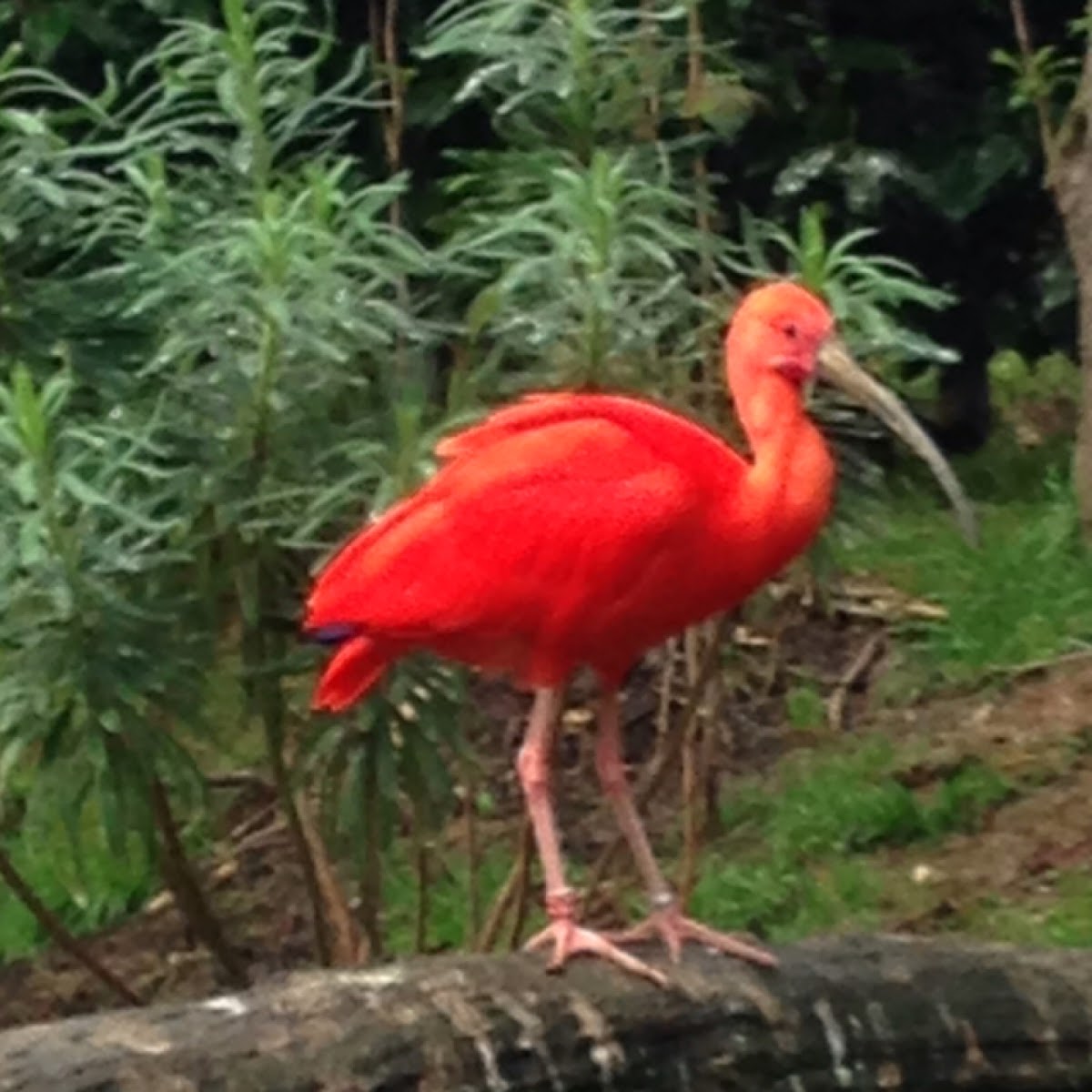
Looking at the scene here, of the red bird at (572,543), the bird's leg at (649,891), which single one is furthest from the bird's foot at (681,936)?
the red bird at (572,543)

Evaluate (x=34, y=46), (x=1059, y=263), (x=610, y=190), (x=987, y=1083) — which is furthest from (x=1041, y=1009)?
(x=1059, y=263)

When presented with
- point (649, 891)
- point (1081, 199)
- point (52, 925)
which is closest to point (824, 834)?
point (1081, 199)

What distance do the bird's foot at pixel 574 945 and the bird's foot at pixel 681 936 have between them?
110mm

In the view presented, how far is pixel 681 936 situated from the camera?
4.06 meters

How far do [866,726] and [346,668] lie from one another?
111 inches

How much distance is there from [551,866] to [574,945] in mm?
109

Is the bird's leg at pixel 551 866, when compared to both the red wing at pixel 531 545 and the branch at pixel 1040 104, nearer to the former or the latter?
the red wing at pixel 531 545

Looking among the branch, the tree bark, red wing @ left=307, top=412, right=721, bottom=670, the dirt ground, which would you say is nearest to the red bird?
red wing @ left=307, top=412, right=721, bottom=670

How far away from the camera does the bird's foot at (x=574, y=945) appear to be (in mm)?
3918

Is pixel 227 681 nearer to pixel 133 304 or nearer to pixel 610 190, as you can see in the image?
pixel 133 304

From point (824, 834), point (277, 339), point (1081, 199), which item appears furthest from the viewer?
point (1081, 199)

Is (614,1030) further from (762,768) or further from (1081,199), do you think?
(1081,199)

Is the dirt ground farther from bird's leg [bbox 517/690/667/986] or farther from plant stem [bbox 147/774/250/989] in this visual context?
bird's leg [bbox 517/690/667/986]

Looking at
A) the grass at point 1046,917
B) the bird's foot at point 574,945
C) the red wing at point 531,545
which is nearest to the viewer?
the red wing at point 531,545
